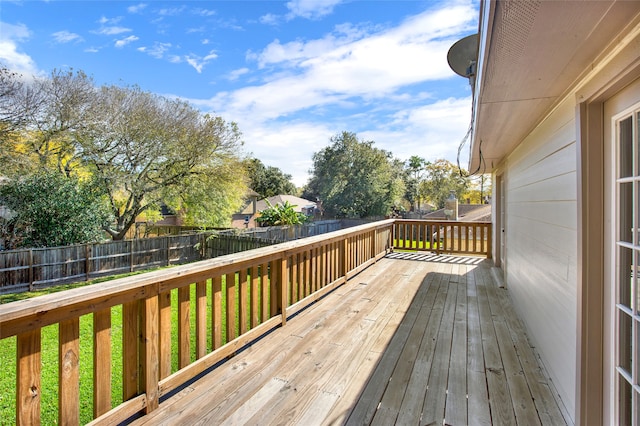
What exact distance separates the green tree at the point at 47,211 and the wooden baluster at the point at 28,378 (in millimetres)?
10185

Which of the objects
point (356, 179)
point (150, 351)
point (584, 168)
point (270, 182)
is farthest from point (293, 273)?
point (270, 182)

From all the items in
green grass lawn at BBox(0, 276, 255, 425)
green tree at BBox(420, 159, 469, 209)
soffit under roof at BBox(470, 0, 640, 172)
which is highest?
green tree at BBox(420, 159, 469, 209)

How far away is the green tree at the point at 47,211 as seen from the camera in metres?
8.67

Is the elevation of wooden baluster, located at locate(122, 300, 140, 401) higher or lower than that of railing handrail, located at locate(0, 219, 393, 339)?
lower

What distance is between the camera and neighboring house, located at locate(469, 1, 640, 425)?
1.14 meters

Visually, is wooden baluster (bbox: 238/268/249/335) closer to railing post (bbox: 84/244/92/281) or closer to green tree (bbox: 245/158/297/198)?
railing post (bbox: 84/244/92/281)

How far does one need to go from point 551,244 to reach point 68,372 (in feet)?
9.64

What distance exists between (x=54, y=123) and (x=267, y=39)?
809 centimetres

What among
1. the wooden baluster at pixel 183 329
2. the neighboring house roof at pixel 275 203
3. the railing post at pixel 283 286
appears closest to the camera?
the wooden baluster at pixel 183 329

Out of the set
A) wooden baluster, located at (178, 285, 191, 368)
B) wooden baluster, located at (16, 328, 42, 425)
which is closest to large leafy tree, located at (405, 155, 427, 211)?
wooden baluster, located at (178, 285, 191, 368)

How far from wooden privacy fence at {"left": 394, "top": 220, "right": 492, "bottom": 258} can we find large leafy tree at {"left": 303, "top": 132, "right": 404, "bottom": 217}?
51.8ft

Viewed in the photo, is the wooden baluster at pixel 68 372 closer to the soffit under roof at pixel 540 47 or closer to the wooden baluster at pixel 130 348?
the wooden baluster at pixel 130 348

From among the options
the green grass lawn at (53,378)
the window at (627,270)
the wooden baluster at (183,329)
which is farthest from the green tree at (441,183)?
the wooden baluster at (183,329)

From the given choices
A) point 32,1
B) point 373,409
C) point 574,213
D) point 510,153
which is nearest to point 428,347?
point 373,409
